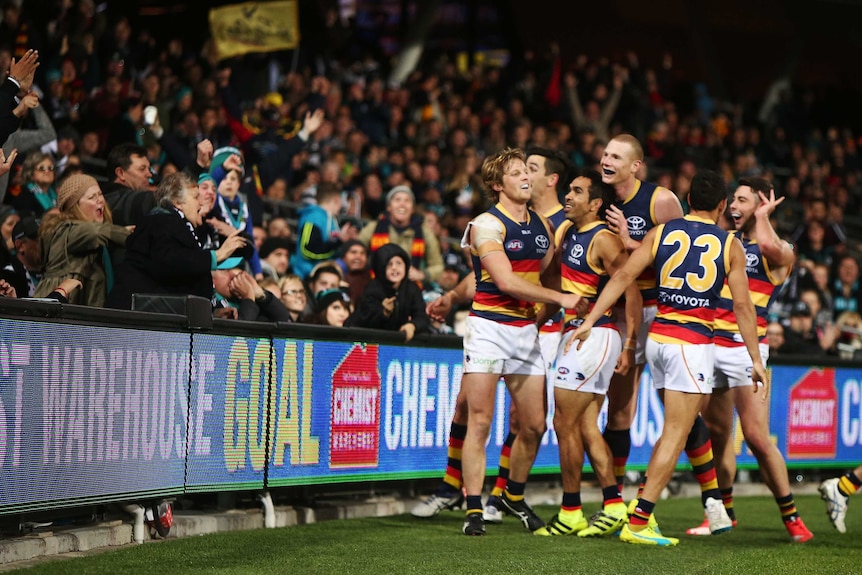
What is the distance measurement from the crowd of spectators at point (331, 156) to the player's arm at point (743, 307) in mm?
3281

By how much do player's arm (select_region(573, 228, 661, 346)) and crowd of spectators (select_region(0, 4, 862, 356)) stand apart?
8.41ft

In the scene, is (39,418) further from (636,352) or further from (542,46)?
(542,46)

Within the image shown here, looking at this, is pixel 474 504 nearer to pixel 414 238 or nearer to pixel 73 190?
pixel 73 190

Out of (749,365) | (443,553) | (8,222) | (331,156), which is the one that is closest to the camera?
(443,553)

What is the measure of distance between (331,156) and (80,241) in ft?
28.7

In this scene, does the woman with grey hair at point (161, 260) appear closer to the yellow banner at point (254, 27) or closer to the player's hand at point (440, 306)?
the player's hand at point (440, 306)

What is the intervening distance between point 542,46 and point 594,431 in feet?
72.2

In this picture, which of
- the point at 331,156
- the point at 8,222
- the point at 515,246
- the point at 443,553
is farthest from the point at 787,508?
the point at 331,156

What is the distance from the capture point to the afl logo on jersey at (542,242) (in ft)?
31.0

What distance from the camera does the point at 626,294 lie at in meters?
9.68

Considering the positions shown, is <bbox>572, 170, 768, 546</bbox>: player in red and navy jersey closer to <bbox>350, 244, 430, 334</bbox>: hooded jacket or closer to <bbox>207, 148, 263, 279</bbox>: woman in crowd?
<bbox>350, 244, 430, 334</bbox>: hooded jacket

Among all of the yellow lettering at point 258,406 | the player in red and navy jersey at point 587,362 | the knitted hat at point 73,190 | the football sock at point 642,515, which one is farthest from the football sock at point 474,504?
the knitted hat at point 73,190

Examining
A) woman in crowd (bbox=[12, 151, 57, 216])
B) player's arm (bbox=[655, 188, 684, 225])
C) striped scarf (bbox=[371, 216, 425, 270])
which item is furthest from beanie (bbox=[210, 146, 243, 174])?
player's arm (bbox=[655, 188, 684, 225])

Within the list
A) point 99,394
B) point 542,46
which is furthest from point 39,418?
point 542,46
